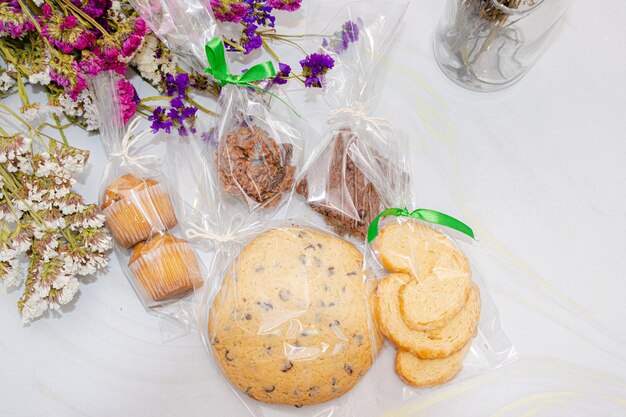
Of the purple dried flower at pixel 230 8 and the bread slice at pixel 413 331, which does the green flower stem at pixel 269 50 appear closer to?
the purple dried flower at pixel 230 8

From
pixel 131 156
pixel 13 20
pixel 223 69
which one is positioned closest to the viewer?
pixel 13 20

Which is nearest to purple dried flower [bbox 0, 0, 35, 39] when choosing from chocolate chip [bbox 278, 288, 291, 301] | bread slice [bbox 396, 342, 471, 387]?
chocolate chip [bbox 278, 288, 291, 301]

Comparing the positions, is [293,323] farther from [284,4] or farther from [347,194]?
[284,4]

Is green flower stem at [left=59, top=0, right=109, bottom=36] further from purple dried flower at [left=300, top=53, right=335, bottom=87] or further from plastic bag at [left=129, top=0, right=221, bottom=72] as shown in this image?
purple dried flower at [left=300, top=53, right=335, bottom=87]

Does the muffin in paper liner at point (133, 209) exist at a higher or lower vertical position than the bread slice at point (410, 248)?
lower

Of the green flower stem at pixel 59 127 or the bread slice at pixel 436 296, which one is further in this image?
the green flower stem at pixel 59 127

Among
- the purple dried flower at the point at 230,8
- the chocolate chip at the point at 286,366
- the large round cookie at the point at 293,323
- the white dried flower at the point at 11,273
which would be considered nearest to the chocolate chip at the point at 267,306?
the large round cookie at the point at 293,323

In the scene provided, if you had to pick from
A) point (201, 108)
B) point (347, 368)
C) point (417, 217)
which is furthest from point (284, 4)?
point (347, 368)

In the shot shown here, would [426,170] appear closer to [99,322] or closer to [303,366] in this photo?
[303,366]

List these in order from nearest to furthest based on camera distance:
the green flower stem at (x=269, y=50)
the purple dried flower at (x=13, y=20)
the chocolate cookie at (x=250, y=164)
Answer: the purple dried flower at (x=13, y=20)
the chocolate cookie at (x=250, y=164)
the green flower stem at (x=269, y=50)
